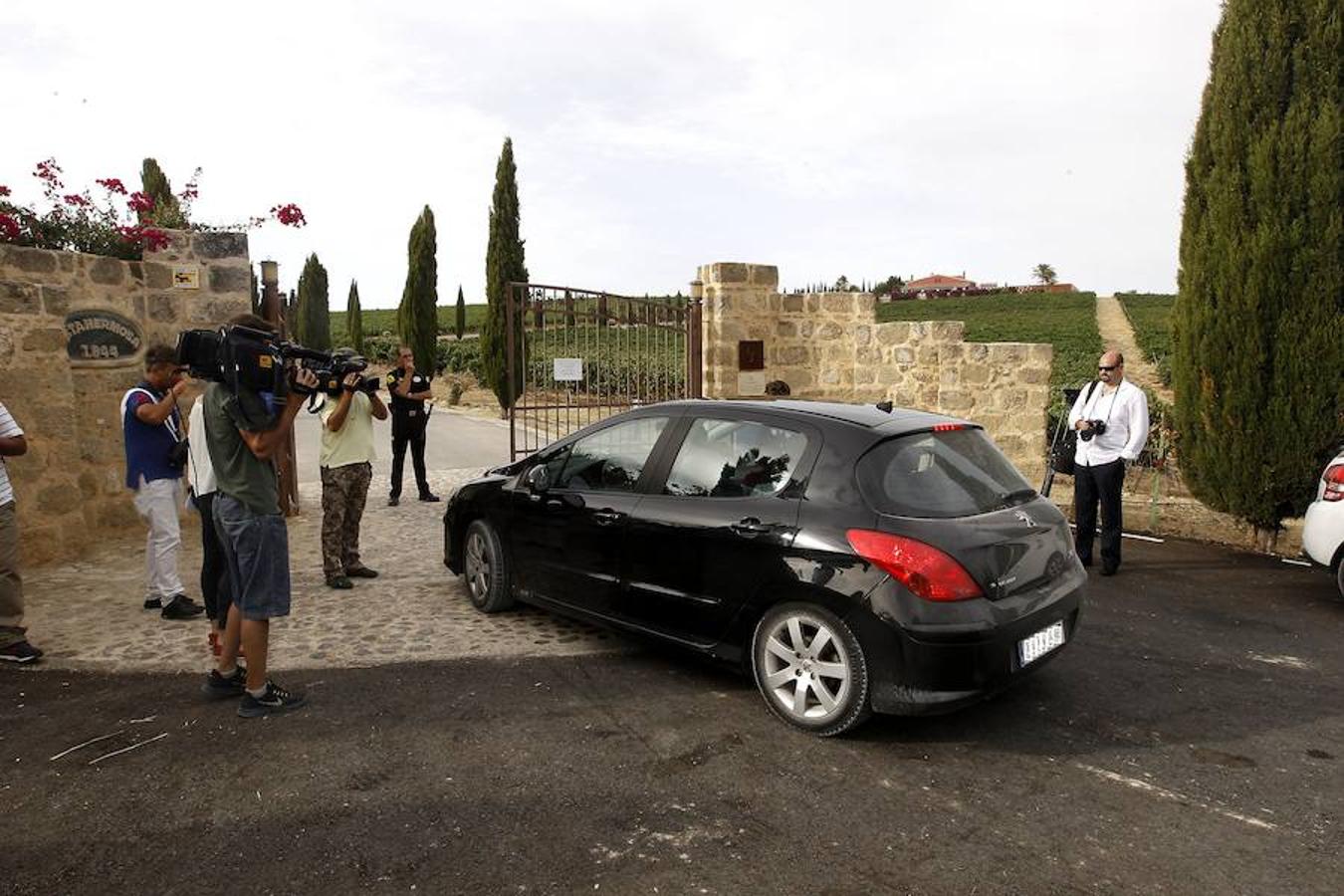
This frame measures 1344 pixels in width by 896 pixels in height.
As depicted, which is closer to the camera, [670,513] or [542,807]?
[542,807]

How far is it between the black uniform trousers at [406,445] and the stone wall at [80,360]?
2152 millimetres

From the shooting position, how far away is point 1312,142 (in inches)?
280

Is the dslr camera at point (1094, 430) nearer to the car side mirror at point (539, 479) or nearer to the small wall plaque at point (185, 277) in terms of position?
the car side mirror at point (539, 479)

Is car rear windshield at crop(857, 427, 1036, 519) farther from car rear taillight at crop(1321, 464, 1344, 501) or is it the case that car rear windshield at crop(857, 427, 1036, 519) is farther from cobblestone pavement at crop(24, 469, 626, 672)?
car rear taillight at crop(1321, 464, 1344, 501)

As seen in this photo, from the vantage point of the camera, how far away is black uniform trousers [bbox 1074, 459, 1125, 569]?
21.4ft

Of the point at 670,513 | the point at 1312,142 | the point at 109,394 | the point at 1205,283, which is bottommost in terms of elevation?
the point at 670,513

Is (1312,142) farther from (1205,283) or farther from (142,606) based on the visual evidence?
(142,606)

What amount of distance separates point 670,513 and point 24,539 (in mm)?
5493

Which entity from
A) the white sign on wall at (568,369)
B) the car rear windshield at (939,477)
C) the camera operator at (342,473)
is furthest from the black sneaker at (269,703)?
the white sign on wall at (568,369)

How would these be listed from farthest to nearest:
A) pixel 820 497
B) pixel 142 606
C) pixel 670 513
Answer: pixel 142 606
pixel 670 513
pixel 820 497

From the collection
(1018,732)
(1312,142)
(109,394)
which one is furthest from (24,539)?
(1312,142)

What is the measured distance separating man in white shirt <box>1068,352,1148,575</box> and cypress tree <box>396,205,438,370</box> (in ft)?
71.9

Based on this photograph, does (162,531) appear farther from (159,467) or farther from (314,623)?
(314,623)

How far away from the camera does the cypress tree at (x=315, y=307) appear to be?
37969mm
